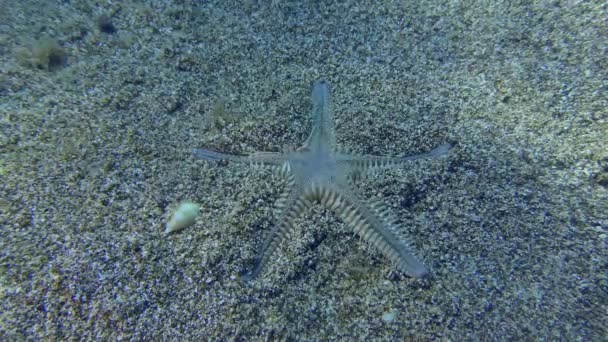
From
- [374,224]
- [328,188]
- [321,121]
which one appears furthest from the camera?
[321,121]

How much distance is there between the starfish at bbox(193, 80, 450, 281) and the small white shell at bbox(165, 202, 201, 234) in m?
0.49

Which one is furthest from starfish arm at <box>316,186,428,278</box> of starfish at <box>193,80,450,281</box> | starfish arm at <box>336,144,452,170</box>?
starfish arm at <box>336,144,452,170</box>

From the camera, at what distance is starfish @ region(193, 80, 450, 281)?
2.71 meters

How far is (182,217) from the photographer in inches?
118

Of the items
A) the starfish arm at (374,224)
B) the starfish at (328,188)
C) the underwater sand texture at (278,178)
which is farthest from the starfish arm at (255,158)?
the starfish arm at (374,224)

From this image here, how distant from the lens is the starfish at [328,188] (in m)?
2.71

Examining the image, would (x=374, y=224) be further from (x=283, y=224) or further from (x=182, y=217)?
(x=182, y=217)

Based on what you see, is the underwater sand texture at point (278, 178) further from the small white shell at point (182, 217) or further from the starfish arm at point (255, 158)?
the starfish arm at point (255, 158)

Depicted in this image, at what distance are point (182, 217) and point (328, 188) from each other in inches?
50.9

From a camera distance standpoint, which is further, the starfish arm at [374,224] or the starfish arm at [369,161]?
the starfish arm at [369,161]

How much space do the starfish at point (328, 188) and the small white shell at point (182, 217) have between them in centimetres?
49

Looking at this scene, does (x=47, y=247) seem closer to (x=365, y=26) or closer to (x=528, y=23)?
(x=365, y=26)

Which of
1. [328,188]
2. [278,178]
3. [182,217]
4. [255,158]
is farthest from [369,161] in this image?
[182,217]

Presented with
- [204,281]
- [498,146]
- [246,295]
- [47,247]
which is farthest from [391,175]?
[47,247]
